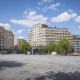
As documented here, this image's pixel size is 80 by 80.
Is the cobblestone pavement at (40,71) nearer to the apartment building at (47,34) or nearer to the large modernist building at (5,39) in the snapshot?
the apartment building at (47,34)

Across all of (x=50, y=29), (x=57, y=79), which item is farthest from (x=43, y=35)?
(x=57, y=79)

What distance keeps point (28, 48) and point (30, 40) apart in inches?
1178

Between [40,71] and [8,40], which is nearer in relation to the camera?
[40,71]

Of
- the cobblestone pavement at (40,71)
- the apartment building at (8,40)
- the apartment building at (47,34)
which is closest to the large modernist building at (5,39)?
the apartment building at (8,40)

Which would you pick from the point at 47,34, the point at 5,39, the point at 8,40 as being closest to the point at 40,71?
the point at 47,34

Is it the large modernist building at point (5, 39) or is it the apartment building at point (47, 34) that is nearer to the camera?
the apartment building at point (47, 34)

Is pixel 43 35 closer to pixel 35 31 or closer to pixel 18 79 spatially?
pixel 35 31

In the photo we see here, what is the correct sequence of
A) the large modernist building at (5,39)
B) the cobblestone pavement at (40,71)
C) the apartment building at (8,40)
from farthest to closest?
1. the apartment building at (8,40)
2. the large modernist building at (5,39)
3. the cobblestone pavement at (40,71)

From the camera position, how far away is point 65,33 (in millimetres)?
103250

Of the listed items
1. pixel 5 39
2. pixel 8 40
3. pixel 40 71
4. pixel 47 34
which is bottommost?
pixel 40 71

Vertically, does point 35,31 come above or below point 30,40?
above

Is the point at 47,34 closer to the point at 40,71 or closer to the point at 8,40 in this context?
the point at 8,40

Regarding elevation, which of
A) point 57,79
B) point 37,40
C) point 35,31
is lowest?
point 57,79

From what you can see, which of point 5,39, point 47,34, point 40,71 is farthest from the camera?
point 5,39
